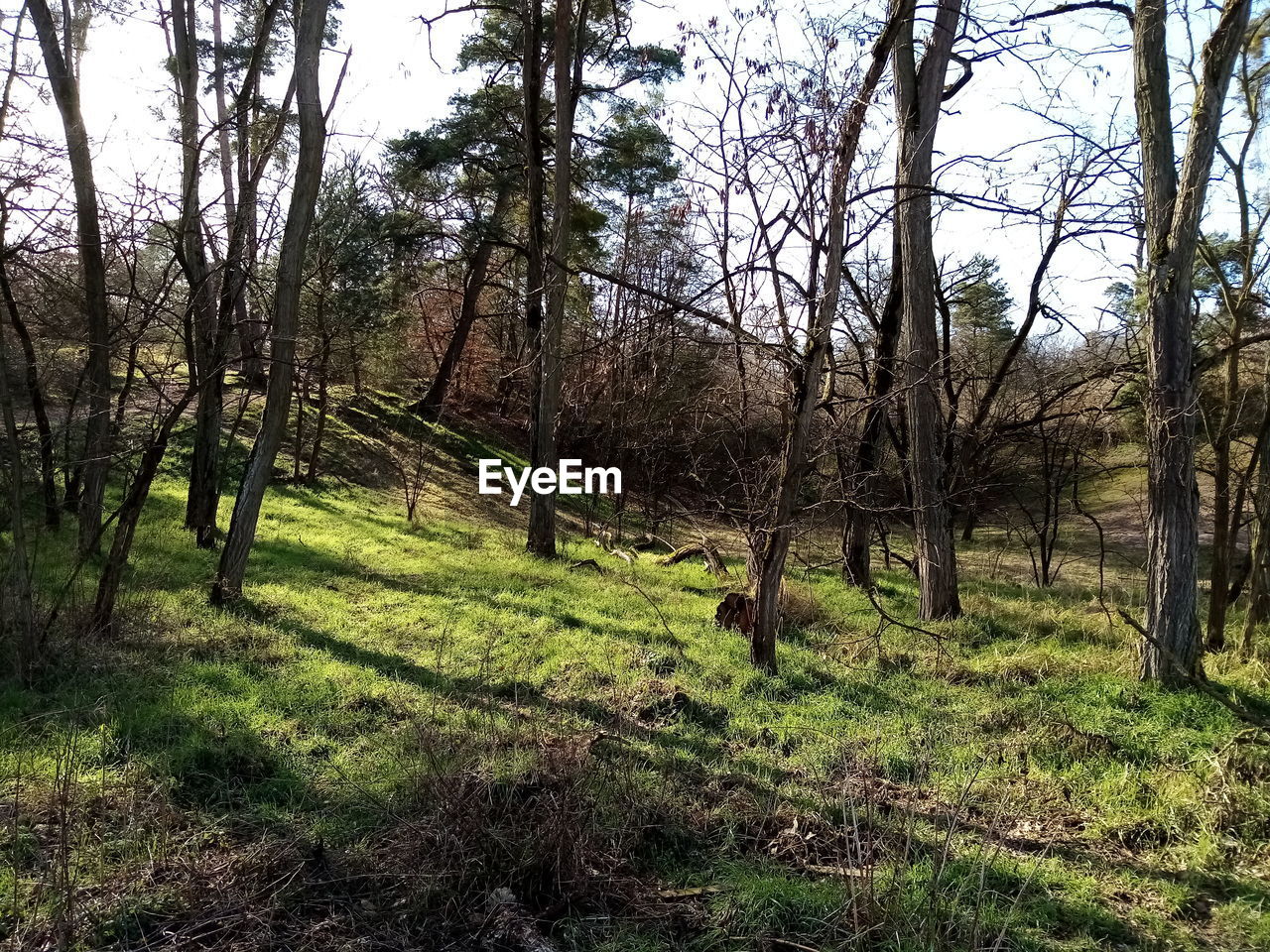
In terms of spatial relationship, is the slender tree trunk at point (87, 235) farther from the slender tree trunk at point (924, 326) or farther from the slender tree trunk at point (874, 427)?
the slender tree trunk at point (874, 427)

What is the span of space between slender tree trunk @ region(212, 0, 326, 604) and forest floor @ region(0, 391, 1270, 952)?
64 cm

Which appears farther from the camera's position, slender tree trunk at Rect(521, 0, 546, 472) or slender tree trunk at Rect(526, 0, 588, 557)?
slender tree trunk at Rect(521, 0, 546, 472)

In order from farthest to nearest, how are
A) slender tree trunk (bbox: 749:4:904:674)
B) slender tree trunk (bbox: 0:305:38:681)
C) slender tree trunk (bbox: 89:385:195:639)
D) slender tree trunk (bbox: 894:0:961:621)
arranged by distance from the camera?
slender tree trunk (bbox: 894:0:961:621) < slender tree trunk (bbox: 89:385:195:639) < slender tree trunk (bbox: 749:4:904:674) < slender tree trunk (bbox: 0:305:38:681)

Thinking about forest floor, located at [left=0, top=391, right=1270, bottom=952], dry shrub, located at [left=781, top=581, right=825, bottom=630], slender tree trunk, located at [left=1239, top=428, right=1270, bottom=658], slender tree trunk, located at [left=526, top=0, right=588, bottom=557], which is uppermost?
slender tree trunk, located at [left=526, top=0, right=588, bottom=557]

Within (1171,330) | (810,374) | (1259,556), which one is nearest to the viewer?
(810,374)

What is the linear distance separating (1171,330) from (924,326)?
8.59 ft

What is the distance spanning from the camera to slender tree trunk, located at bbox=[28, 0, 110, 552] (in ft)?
22.8

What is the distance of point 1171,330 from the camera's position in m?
6.15

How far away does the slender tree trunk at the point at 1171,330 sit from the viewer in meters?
5.99

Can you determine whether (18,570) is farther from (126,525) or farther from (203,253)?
(203,253)

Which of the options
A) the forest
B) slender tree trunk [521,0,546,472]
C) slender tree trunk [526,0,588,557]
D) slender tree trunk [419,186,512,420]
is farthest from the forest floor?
slender tree trunk [419,186,512,420]

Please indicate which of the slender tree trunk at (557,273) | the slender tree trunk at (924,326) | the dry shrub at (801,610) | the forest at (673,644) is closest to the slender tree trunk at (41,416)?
the forest at (673,644)

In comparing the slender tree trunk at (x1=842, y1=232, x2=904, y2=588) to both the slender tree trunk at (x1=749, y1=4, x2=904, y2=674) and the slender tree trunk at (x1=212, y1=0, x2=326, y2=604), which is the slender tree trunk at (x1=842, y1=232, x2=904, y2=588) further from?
the slender tree trunk at (x1=212, y1=0, x2=326, y2=604)

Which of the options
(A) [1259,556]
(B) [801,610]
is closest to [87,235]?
(B) [801,610]
